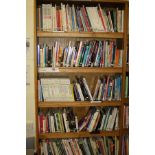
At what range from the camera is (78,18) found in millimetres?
2736

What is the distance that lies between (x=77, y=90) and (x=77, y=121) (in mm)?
361

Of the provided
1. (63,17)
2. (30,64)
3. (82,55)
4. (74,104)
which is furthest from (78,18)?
(74,104)

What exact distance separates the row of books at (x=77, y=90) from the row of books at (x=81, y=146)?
0.49 meters

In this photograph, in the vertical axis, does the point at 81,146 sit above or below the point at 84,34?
below

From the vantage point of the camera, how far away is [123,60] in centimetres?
278

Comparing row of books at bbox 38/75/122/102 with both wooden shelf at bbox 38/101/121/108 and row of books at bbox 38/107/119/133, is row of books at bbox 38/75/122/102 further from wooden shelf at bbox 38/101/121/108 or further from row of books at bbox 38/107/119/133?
row of books at bbox 38/107/119/133

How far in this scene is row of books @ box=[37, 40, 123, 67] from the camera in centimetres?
270

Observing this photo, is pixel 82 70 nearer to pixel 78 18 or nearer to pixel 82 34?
pixel 82 34

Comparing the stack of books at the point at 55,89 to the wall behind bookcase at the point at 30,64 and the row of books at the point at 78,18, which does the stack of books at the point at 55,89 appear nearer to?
the wall behind bookcase at the point at 30,64

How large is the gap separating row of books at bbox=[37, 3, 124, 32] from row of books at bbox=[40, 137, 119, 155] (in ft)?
4.13
